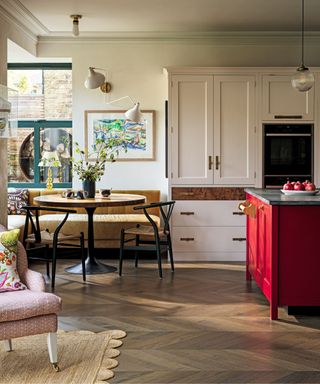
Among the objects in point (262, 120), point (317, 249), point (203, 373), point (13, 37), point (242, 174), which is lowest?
point (203, 373)

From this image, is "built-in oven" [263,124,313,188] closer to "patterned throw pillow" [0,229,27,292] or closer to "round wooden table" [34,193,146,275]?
"round wooden table" [34,193,146,275]

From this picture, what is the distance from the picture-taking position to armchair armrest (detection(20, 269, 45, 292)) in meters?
3.93

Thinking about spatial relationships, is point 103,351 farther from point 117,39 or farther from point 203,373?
point 117,39

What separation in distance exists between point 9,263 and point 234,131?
13.6 feet

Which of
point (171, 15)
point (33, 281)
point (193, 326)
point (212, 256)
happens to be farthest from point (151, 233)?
point (33, 281)

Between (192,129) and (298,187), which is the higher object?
(192,129)

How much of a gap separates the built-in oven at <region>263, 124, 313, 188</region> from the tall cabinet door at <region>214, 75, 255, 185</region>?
218mm

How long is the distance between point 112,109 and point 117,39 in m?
0.85

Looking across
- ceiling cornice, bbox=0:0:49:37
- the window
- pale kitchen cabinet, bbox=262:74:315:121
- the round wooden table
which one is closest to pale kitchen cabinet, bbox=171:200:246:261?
the round wooden table

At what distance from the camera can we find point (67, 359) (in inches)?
153

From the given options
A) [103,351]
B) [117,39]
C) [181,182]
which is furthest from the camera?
[117,39]

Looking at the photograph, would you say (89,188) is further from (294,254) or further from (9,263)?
(9,263)

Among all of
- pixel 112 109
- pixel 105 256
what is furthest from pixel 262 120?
pixel 105 256

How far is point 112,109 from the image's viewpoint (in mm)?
8062
